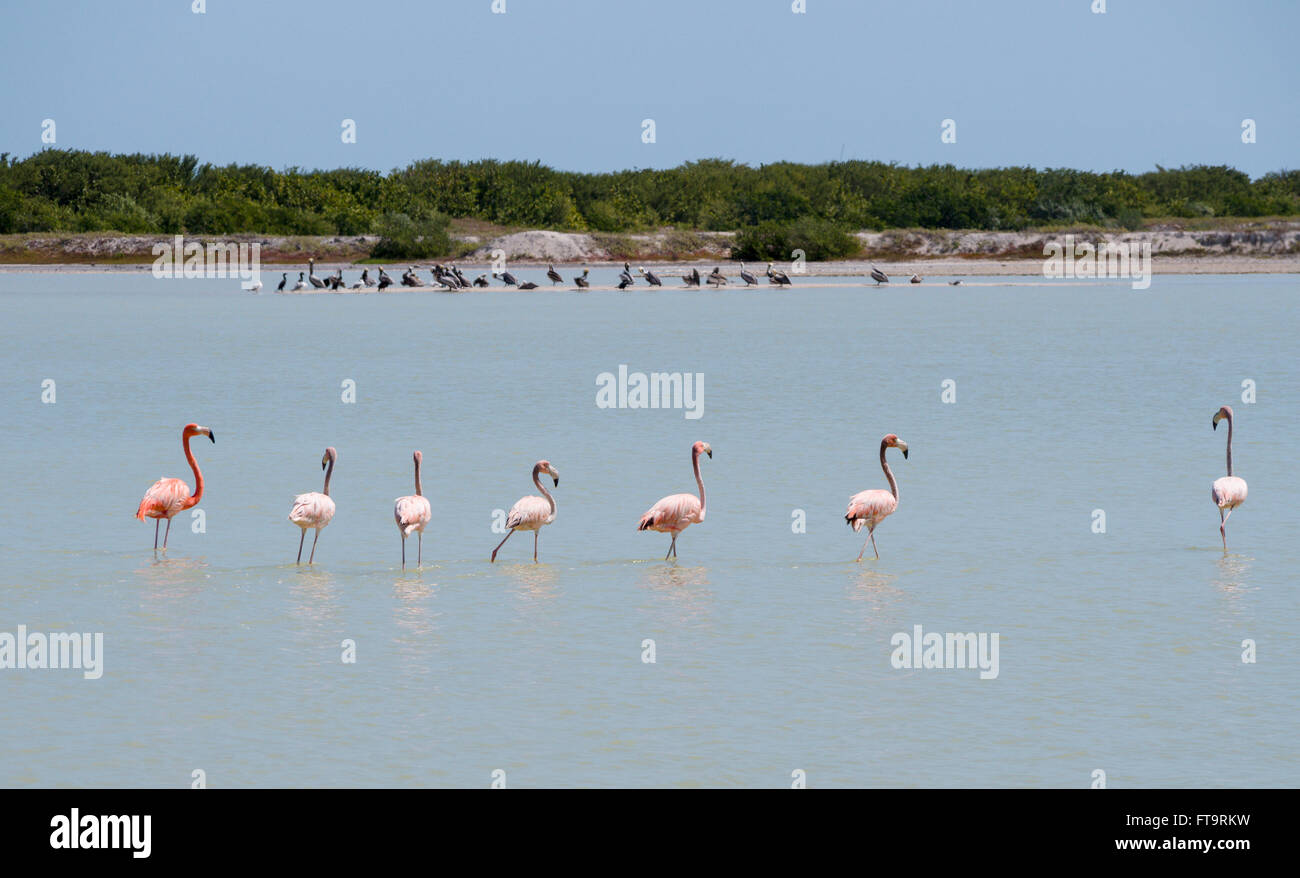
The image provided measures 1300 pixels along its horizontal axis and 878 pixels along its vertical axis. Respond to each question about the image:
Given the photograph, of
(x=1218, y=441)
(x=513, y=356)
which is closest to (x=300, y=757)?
(x=1218, y=441)

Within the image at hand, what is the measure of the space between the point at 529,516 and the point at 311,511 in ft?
6.09

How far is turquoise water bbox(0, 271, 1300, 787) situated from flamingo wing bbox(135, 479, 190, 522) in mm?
470

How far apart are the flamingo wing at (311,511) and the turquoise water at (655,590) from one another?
18.2 inches

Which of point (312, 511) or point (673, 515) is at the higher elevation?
point (312, 511)

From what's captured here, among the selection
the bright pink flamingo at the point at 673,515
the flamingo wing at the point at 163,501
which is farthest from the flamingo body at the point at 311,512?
the bright pink flamingo at the point at 673,515

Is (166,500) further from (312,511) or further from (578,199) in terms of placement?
(578,199)

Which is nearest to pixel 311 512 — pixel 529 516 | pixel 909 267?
pixel 529 516

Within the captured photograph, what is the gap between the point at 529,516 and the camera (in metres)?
14.5

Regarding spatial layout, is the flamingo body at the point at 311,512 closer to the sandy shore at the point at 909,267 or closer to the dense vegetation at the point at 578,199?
the sandy shore at the point at 909,267

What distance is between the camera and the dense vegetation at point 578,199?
87938mm

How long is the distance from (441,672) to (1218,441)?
15.1 m

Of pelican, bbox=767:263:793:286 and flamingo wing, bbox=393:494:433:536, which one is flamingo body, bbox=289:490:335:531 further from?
pelican, bbox=767:263:793:286

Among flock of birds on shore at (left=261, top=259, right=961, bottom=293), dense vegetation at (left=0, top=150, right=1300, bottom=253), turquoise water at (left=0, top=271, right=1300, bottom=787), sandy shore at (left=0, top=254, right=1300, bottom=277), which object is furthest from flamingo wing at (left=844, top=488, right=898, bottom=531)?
dense vegetation at (left=0, top=150, right=1300, bottom=253)
